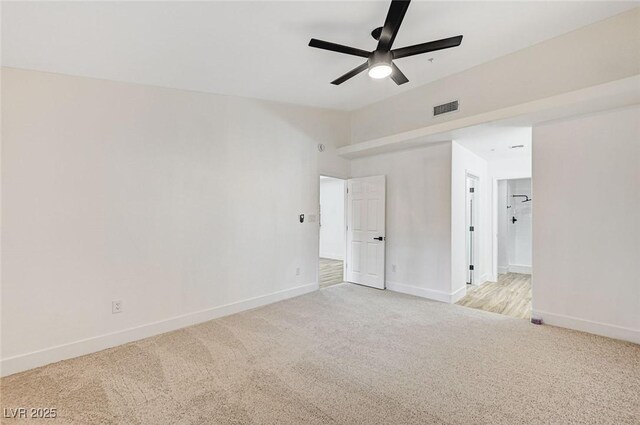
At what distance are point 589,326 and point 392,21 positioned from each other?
389 centimetres

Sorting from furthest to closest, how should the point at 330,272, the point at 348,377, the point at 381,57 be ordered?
the point at 330,272
the point at 381,57
the point at 348,377

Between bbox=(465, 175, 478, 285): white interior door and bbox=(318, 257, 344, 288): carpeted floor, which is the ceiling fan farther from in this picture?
bbox=(318, 257, 344, 288): carpeted floor

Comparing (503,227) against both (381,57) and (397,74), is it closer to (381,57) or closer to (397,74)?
(397,74)

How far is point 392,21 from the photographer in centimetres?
212

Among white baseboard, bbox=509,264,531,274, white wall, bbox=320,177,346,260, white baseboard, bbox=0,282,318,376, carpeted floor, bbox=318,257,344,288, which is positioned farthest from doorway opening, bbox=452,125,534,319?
white wall, bbox=320,177,346,260

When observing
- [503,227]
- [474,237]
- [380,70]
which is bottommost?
[474,237]

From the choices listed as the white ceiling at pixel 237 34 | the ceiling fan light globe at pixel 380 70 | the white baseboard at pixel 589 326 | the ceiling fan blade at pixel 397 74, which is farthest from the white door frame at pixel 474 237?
the ceiling fan light globe at pixel 380 70

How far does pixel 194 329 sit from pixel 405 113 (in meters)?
4.32

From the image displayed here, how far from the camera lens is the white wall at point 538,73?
288 centimetres

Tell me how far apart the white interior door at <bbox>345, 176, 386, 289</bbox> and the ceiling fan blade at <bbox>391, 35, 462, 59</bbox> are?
9.12ft

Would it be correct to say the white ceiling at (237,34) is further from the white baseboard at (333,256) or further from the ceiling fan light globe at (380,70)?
the white baseboard at (333,256)

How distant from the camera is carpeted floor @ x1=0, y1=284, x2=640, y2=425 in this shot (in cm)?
201

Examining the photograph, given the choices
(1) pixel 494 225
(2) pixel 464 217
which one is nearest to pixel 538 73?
(2) pixel 464 217

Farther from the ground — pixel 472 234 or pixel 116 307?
pixel 472 234
